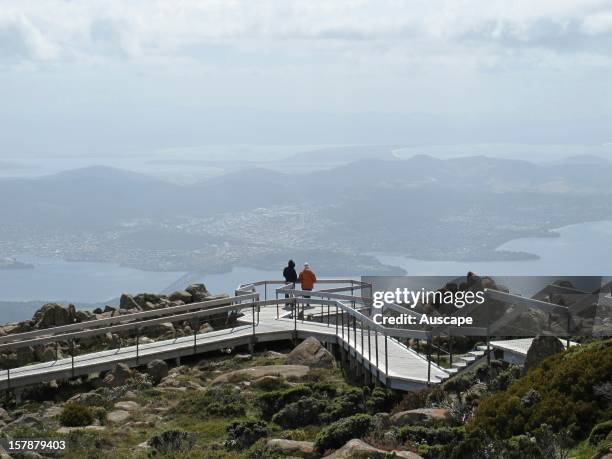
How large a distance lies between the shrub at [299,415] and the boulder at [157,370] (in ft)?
21.5

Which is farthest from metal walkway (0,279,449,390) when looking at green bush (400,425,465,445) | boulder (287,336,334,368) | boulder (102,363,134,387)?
green bush (400,425,465,445)

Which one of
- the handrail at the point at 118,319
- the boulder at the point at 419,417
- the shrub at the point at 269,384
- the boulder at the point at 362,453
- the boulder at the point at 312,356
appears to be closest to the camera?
the boulder at the point at 362,453

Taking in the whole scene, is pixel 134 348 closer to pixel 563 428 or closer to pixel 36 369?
pixel 36 369

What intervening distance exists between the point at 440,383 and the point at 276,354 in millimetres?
8319

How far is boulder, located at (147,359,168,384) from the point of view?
1009 inches

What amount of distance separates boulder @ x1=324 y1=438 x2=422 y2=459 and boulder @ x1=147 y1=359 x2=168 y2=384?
11056 millimetres

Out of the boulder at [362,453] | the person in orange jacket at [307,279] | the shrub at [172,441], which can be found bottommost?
the shrub at [172,441]

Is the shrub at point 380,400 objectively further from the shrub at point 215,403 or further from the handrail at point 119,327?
the handrail at point 119,327

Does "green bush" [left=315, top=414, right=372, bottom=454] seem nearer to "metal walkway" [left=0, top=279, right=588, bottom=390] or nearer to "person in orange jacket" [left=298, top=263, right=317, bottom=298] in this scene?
"metal walkway" [left=0, top=279, right=588, bottom=390]

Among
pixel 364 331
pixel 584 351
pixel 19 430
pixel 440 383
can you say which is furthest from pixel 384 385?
pixel 19 430

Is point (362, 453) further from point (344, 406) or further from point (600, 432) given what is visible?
point (344, 406)

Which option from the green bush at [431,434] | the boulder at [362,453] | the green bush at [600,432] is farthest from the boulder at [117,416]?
the green bush at [600,432]

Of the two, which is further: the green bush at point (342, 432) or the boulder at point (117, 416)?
the boulder at point (117, 416)

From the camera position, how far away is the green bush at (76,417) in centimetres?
2058
